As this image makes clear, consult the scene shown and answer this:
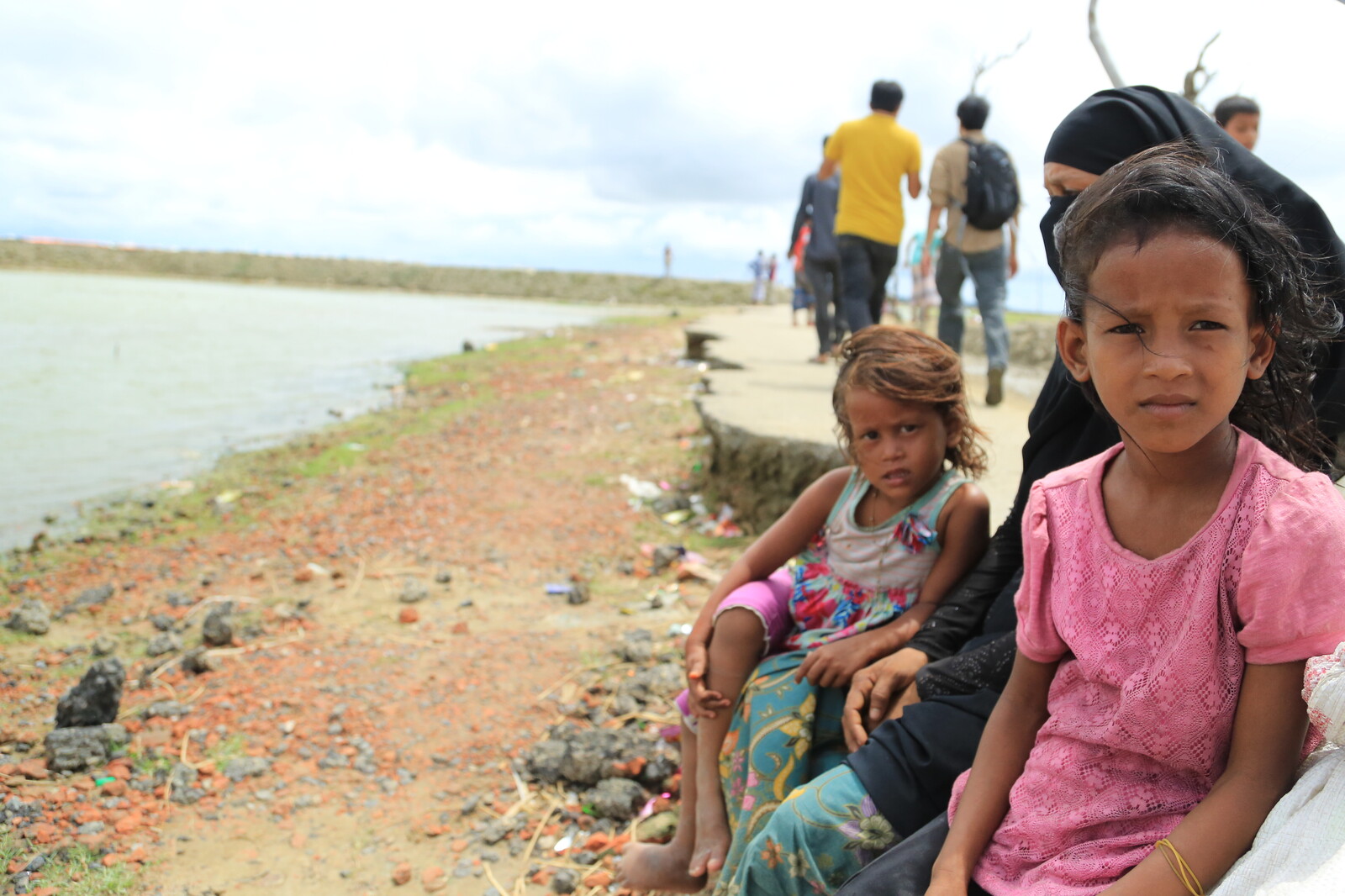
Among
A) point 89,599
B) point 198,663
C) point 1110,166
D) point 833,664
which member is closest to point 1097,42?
point 1110,166

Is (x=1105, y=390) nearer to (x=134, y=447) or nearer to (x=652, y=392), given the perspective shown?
(x=652, y=392)

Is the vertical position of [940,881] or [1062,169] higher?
[1062,169]

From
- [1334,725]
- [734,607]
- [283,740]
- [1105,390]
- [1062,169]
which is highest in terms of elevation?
[1062,169]

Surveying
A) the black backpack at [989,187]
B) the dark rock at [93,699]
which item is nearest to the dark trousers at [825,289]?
the black backpack at [989,187]

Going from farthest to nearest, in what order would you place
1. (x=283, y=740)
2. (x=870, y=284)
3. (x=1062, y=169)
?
(x=870, y=284) < (x=283, y=740) < (x=1062, y=169)

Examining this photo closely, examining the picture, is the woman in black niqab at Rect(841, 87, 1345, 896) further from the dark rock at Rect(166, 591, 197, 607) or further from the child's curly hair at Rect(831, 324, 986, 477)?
the dark rock at Rect(166, 591, 197, 607)

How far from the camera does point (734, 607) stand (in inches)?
88.2

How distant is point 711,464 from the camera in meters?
5.69

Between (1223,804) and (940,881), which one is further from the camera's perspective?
(940,881)

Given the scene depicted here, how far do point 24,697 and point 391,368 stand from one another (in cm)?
1178

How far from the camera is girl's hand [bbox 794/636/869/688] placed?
1995 millimetres

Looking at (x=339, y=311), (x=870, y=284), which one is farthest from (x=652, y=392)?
(x=339, y=311)

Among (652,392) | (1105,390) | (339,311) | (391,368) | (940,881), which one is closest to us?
(1105,390)

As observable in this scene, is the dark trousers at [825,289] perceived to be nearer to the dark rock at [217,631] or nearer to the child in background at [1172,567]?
the dark rock at [217,631]
